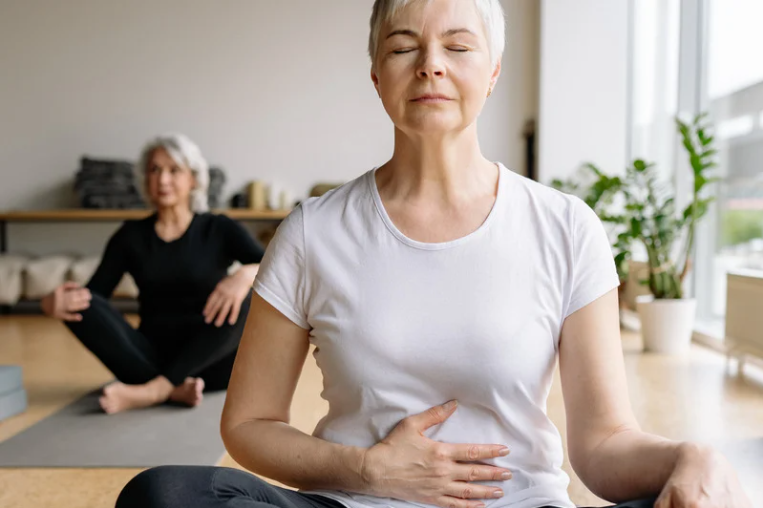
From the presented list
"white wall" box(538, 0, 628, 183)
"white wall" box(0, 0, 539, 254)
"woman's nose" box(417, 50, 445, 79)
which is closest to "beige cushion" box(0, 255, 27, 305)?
"white wall" box(0, 0, 539, 254)

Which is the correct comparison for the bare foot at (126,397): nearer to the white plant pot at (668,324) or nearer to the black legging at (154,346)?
the black legging at (154,346)

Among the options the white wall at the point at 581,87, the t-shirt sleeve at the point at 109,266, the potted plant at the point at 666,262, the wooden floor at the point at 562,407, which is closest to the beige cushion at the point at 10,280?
the wooden floor at the point at 562,407

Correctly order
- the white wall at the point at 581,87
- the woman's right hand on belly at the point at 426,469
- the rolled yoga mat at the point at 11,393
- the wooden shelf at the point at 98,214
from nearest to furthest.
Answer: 1. the woman's right hand on belly at the point at 426,469
2. the rolled yoga mat at the point at 11,393
3. the wooden shelf at the point at 98,214
4. the white wall at the point at 581,87

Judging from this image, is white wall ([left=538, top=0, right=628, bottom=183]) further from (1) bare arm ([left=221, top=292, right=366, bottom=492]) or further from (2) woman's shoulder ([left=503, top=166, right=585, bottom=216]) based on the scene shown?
(1) bare arm ([left=221, top=292, right=366, bottom=492])

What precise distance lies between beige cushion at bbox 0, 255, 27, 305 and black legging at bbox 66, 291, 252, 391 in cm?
285

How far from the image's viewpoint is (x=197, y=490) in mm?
842

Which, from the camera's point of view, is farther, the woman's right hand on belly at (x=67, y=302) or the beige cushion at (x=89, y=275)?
the beige cushion at (x=89, y=275)

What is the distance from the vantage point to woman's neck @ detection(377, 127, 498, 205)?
3.45ft

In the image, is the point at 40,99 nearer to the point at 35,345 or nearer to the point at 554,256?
the point at 35,345

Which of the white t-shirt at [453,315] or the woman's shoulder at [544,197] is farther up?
the woman's shoulder at [544,197]

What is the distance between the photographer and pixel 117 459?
2.11m

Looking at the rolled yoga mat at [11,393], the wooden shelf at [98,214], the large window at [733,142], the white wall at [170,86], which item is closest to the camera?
the rolled yoga mat at [11,393]

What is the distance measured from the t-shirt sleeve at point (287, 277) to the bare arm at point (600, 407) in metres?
0.35

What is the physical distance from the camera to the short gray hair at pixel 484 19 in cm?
100
